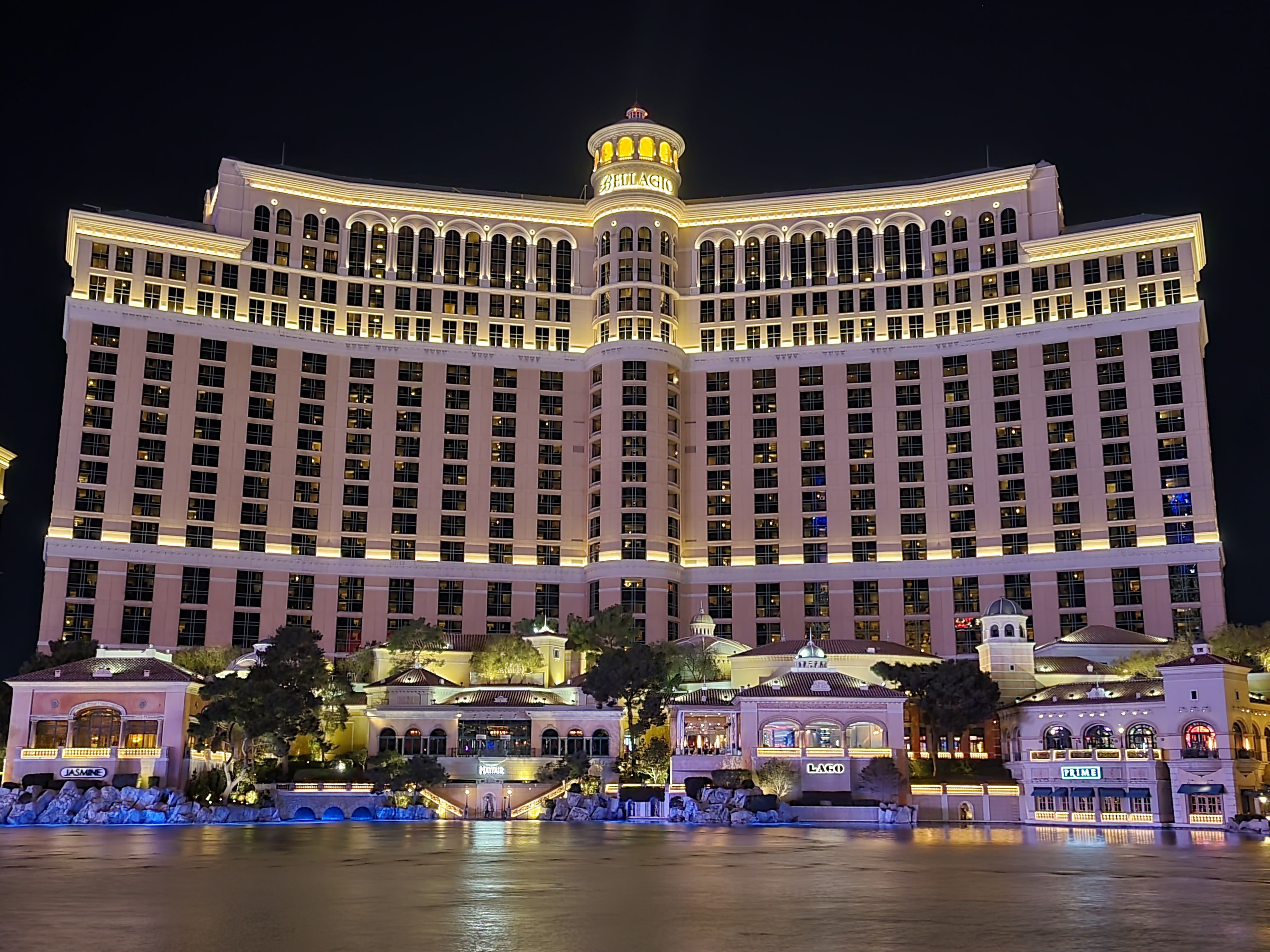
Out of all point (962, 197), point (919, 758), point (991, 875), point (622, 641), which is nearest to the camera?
point (991, 875)

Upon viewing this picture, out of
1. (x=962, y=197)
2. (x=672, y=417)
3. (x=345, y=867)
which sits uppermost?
(x=962, y=197)

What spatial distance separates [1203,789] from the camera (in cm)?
7750

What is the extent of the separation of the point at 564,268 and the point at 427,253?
47.7ft

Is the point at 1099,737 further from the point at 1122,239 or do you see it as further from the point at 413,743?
the point at 1122,239

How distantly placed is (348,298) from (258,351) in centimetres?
1113

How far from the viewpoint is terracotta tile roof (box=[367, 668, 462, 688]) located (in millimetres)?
97750

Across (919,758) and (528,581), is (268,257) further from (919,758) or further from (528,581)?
(919,758)

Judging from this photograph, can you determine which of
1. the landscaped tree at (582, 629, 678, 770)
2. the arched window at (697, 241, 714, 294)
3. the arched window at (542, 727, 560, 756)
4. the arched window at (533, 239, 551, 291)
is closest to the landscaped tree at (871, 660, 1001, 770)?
the landscaped tree at (582, 629, 678, 770)

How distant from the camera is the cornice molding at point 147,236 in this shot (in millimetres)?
122000

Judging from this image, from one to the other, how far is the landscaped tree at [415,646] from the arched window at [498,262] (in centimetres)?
4243

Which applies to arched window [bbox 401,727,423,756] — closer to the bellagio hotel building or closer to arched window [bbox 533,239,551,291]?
the bellagio hotel building

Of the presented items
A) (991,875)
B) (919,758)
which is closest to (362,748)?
(919,758)

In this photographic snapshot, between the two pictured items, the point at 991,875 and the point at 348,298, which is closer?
the point at 991,875

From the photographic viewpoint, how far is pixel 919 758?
95812mm
